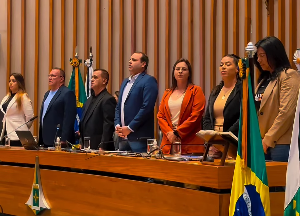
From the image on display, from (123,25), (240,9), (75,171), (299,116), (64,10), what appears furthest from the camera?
(64,10)

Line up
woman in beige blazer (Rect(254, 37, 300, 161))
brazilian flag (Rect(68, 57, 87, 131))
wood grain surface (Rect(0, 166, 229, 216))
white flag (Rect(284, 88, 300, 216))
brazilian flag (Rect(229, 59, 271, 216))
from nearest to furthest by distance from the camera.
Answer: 1. white flag (Rect(284, 88, 300, 216))
2. brazilian flag (Rect(229, 59, 271, 216))
3. wood grain surface (Rect(0, 166, 229, 216))
4. woman in beige blazer (Rect(254, 37, 300, 161))
5. brazilian flag (Rect(68, 57, 87, 131))

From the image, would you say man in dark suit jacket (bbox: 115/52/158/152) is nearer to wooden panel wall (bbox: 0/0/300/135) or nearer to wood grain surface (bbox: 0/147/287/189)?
wood grain surface (bbox: 0/147/287/189)

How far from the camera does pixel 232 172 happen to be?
255cm

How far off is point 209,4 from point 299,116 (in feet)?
12.3

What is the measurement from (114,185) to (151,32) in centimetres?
333

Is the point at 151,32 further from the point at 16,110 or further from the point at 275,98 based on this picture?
the point at 275,98

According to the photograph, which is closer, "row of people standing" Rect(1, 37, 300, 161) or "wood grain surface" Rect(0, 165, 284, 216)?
"wood grain surface" Rect(0, 165, 284, 216)

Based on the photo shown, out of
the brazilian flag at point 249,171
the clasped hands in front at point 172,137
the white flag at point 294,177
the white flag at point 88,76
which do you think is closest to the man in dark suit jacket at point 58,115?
the clasped hands in front at point 172,137

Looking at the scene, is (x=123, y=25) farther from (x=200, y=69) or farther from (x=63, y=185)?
(x=63, y=185)

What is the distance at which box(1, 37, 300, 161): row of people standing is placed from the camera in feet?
9.87

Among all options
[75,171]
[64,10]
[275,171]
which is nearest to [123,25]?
[64,10]

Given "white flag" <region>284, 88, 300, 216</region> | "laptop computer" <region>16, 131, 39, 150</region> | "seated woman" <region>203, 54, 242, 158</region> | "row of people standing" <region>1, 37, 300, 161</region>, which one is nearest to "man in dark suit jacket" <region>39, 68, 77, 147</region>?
"row of people standing" <region>1, 37, 300, 161</region>

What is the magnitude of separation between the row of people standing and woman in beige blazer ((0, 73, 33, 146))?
630mm

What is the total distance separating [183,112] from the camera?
12.5 ft
